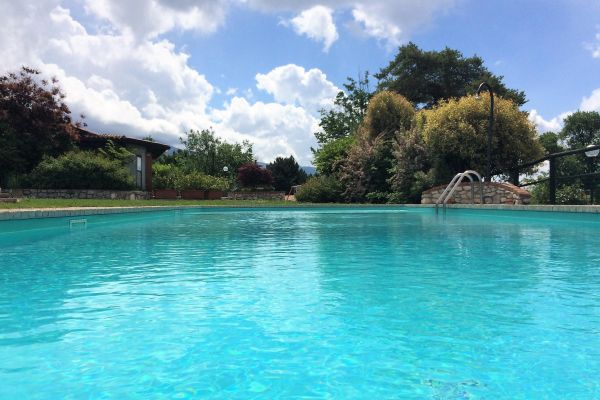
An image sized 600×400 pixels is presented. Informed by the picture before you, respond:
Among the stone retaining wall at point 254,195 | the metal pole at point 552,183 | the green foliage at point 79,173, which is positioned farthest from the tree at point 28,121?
the metal pole at point 552,183

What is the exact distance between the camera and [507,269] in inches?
194

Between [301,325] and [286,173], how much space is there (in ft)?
157

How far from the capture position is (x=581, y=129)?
37.4m

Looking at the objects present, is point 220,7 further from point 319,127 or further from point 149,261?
point 319,127

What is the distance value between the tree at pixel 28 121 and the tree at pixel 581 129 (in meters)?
37.1

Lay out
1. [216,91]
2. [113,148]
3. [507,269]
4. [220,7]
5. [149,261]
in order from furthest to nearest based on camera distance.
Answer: [113,148], [216,91], [220,7], [149,261], [507,269]

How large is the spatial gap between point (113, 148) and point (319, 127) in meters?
20.3

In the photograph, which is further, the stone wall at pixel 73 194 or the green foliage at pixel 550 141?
the green foliage at pixel 550 141

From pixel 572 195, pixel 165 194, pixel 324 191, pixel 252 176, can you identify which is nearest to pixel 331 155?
pixel 324 191

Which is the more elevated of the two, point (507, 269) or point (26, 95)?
point (26, 95)

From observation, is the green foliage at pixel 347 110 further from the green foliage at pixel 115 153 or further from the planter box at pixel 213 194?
the green foliage at pixel 115 153

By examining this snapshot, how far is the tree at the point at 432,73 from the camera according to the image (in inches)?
1378

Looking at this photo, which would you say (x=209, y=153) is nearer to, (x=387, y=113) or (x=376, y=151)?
(x=387, y=113)

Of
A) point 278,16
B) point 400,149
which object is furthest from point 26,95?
point 400,149
